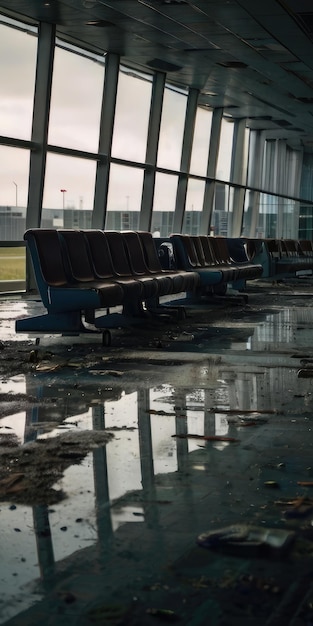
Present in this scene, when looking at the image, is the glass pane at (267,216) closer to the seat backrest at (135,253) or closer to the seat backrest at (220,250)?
the seat backrest at (220,250)

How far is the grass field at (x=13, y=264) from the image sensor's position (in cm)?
1353

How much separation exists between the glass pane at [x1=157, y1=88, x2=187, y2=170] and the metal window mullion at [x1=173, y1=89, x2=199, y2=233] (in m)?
0.10

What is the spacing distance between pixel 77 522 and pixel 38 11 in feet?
35.5

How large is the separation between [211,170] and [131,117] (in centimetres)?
475

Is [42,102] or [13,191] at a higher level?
[42,102]

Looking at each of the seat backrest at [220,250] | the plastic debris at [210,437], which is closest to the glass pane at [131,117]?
the seat backrest at [220,250]

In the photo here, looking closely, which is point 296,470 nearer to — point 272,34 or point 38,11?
point 38,11

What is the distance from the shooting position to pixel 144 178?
1728 cm

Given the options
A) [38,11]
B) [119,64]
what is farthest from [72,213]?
[38,11]

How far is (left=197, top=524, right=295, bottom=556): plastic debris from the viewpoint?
245cm

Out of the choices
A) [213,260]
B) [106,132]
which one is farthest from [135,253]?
[106,132]

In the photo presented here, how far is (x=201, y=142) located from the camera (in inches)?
830

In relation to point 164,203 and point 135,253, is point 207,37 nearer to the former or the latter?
point 164,203

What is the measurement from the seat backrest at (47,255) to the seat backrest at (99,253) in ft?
2.36
